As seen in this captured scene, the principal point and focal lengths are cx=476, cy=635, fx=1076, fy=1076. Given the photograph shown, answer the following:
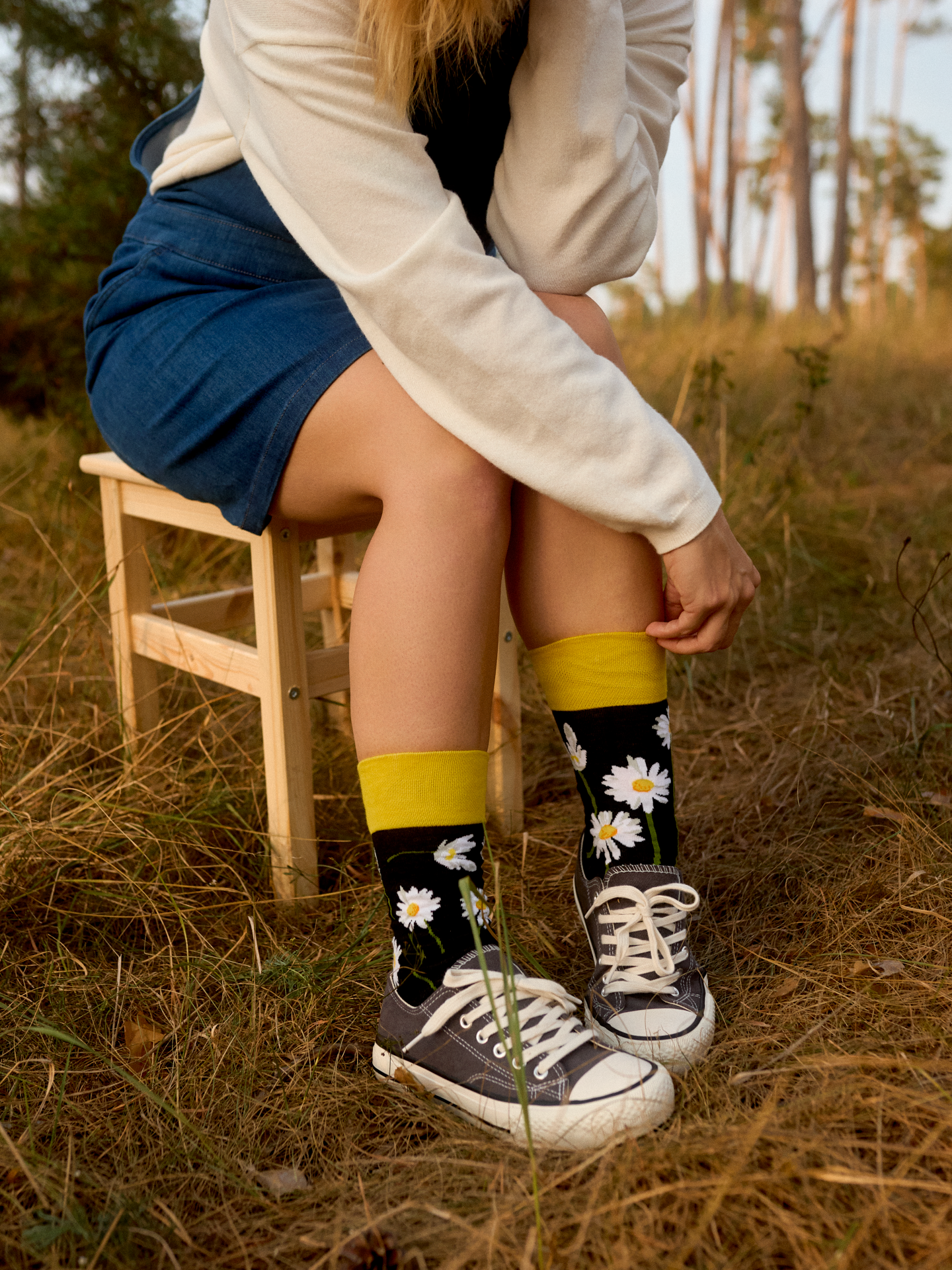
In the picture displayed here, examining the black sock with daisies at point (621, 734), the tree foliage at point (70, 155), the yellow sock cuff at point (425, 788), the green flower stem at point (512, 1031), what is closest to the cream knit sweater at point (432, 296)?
the black sock with daisies at point (621, 734)

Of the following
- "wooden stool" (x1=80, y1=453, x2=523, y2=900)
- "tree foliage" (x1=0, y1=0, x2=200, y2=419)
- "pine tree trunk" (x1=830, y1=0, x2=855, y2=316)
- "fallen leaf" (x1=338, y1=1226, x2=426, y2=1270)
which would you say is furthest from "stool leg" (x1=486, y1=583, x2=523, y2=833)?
"pine tree trunk" (x1=830, y1=0, x2=855, y2=316)

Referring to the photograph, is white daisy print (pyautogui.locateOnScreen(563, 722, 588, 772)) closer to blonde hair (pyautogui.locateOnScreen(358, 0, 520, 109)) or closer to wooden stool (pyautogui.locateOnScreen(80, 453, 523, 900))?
wooden stool (pyautogui.locateOnScreen(80, 453, 523, 900))

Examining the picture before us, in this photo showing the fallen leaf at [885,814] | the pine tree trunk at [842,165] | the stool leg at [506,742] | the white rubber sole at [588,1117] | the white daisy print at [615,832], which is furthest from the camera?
the pine tree trunk at [842,165]

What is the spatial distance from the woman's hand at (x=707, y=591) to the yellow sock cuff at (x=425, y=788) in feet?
0.73

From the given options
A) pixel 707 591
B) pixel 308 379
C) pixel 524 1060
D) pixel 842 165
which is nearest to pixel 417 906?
pixel 524 1060

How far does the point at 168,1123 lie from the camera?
0.90 metres

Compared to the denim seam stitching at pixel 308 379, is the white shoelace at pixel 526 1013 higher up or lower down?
lower down

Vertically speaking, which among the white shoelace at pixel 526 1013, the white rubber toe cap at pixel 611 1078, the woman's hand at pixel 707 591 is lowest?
the white rubber toe cap at pixel 611 1078

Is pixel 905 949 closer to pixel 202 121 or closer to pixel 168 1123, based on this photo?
pixel 168 1123

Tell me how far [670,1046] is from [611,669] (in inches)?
13.1

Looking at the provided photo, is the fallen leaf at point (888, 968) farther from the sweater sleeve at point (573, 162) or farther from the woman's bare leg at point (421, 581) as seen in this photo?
the sweater sleeve at point (573, 162)

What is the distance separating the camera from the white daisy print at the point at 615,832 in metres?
1.02

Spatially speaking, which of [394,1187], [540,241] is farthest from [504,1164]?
[540,241]

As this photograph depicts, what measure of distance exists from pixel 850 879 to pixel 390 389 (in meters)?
0.74
